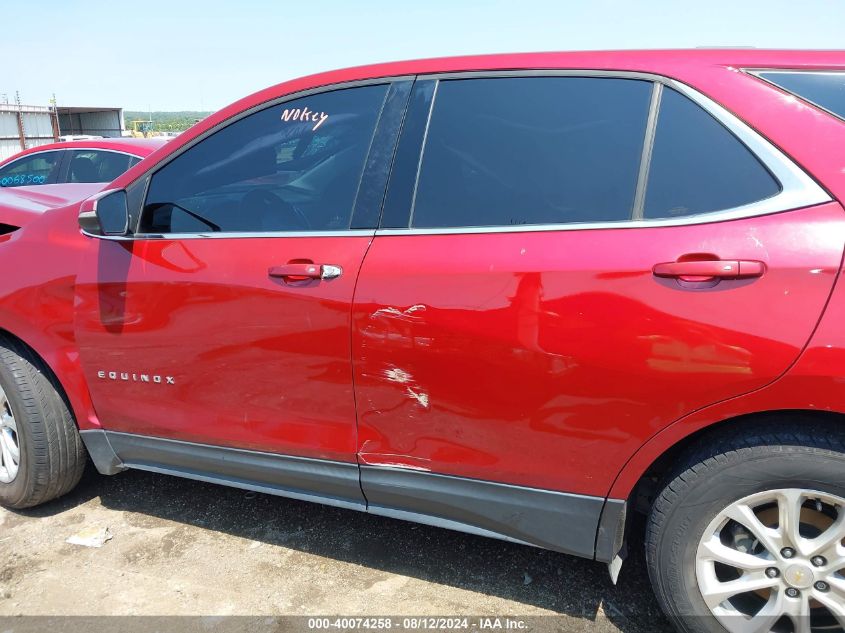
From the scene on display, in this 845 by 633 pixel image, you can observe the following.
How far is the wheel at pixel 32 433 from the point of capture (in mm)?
2678

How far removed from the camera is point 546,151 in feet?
6.35

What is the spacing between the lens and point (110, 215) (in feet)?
7.93

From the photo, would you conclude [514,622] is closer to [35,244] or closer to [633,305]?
[633,305]

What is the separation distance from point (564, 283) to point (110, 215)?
1.74 m

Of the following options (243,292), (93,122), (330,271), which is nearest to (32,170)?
(243,292)

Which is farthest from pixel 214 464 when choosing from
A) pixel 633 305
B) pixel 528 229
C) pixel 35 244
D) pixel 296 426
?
pixel 633 305

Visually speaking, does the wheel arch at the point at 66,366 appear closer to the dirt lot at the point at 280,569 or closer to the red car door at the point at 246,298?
the red car door at the point at 246,298

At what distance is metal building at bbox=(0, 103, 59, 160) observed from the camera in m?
23.6

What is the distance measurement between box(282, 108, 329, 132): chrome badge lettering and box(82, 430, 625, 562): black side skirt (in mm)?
1219

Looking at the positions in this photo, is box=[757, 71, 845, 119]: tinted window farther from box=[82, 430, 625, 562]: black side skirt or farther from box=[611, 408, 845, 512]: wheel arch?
box=[82, 430, 625, 562]: black side skirt

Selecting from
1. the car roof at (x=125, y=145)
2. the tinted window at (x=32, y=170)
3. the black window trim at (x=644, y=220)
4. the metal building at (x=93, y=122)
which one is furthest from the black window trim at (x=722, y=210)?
the metal building at (x=93, y=122)

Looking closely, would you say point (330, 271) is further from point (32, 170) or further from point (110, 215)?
point (32, 170)

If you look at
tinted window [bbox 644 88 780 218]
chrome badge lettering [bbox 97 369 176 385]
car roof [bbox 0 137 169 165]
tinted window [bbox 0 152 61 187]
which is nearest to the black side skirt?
chrome badge lettering [bbox 97 369 176 385]

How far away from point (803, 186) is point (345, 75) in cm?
150
